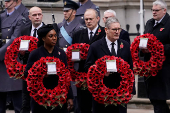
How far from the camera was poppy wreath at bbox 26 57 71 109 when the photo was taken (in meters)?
7.20

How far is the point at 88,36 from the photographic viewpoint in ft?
29.0

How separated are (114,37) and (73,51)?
117 centimetres

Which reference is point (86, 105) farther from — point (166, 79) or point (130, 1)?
point (130, 1)

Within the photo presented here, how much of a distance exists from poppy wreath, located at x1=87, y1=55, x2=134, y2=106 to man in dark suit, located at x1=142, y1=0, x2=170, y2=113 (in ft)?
4.74

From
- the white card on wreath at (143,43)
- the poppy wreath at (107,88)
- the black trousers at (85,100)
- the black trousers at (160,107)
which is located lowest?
the black trousers at (160,107)

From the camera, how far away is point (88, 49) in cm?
845

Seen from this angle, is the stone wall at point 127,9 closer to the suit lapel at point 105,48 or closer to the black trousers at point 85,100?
the black trousers at point 85,100

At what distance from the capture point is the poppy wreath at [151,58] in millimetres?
8633

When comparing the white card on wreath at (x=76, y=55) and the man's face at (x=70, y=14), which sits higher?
the man's face at (x=70, y=14)

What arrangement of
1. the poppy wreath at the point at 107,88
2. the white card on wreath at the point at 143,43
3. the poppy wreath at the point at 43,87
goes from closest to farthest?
the poppy wreath at the point at 43,87, the poppy wreath at the point at 107,88, the white card on wreath at the point at 143,43

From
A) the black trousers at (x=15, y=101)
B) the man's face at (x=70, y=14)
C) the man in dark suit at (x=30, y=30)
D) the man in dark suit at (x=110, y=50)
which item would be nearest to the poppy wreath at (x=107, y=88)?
the man in dark suit at (x=110, y=50)

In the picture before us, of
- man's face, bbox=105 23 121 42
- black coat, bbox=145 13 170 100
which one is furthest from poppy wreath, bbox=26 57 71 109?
black coat, bbox=145 13 170 100

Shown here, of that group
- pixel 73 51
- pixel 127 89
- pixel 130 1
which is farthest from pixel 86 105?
pixel 130 1

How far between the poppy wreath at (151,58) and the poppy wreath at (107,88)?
4.32ft
